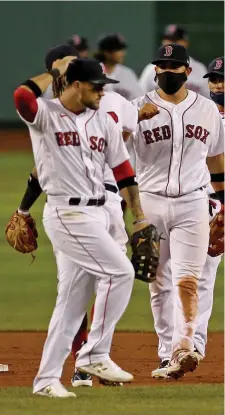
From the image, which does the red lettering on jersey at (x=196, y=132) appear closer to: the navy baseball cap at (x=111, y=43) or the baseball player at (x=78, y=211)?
the baseball player at (x=78, y=211)

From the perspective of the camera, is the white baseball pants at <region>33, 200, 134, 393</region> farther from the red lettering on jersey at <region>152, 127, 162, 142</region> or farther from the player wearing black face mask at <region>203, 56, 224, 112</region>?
the player wearing black face mask at <region>203, 56, 224, 112</region>

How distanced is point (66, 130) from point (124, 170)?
0.41 metres

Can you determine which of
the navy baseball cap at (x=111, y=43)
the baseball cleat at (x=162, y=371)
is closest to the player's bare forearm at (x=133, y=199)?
the baseball cleat at (x=162, y=371)

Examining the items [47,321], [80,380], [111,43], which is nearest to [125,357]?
[80,380]

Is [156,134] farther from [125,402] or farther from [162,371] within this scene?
[125,402]

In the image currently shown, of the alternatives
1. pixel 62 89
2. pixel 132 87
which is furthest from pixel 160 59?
pixel 132 87

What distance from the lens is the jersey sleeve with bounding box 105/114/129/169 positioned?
6457 mm

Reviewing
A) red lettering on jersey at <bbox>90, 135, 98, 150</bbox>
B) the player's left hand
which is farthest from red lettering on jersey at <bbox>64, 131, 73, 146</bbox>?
the player's left hand

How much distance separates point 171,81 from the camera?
24.5 ft

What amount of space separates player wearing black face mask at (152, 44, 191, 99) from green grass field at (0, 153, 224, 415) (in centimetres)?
185

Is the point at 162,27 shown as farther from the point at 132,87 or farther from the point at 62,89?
the point at 62,89

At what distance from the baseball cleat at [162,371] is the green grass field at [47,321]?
2.02 feet

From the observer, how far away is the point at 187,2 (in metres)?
28.4

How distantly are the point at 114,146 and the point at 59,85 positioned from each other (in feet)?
1.48
